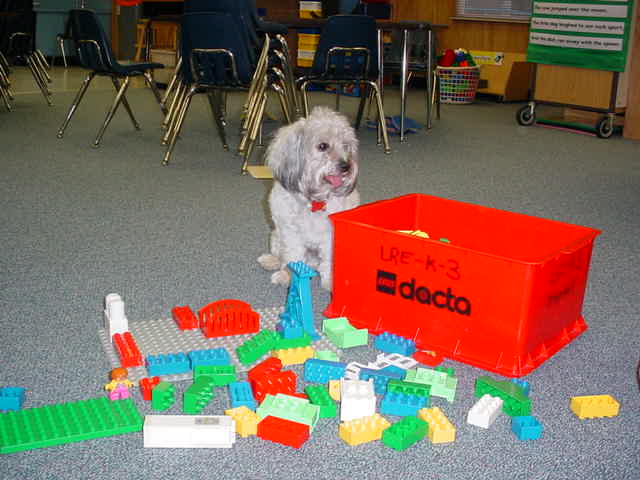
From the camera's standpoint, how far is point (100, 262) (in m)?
2.45

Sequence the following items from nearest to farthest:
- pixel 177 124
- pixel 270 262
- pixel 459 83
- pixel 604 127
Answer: pixel 270 262
pixel 177 124
pixel 604 127
pixel 459 83

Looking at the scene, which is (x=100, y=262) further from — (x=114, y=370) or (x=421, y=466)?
(x=421, y=466)

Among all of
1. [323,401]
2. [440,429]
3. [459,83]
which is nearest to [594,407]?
[440,429]

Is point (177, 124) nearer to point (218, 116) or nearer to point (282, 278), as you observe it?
point (218, 116)

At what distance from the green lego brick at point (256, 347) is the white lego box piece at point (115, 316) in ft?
1.07

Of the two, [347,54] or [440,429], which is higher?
A: [347,54]

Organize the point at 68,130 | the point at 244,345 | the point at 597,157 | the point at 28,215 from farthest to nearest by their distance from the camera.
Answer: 1. the point at 68,130
2. the point at 597,157
3. the point at 28,215
4. the point at 244,345

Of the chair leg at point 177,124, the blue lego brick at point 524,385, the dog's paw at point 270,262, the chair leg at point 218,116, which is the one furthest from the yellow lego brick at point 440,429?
the chair leg at point 218,116

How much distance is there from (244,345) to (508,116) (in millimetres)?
4935

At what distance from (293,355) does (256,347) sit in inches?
3.8

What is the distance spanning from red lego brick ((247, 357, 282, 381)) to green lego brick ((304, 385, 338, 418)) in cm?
11

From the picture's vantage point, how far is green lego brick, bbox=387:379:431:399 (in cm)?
155

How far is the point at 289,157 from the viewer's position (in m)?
2.13

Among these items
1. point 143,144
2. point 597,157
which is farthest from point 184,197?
point 597,157
